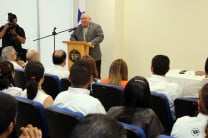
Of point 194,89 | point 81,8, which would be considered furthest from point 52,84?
point 81,8

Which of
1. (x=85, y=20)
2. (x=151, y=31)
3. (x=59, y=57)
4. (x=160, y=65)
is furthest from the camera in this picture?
(x=151, y=31)

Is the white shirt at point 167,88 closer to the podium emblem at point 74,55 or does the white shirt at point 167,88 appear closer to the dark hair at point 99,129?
the dark hair at point 99,129

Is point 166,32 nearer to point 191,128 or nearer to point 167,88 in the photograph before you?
point 167,88

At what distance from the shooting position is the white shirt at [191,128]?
Answer: 2.02 m

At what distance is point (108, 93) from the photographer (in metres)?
3.36

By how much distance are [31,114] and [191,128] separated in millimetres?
1211

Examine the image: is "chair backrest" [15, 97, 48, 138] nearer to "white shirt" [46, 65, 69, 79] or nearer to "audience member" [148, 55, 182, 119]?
"audience member" [148, 55, 182, 119]

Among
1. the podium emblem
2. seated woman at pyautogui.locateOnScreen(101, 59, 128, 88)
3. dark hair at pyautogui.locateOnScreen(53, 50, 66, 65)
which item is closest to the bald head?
the podium emblem

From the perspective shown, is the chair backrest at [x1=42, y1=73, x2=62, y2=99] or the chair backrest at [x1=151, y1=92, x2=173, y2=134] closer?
the chair backrest at [x1=151, y1=92, x2=173, y2=134]

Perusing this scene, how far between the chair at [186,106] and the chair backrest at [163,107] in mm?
99

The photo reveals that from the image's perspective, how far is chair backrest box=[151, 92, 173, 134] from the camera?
3.01m

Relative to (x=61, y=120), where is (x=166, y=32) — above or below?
above

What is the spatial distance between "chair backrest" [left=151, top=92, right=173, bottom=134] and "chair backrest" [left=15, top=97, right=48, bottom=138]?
3.30 feet

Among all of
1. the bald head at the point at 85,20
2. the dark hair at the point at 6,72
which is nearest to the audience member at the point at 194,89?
the dark hair at the point at 6,72
